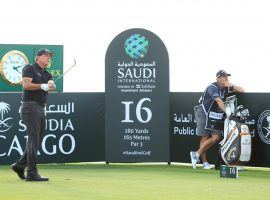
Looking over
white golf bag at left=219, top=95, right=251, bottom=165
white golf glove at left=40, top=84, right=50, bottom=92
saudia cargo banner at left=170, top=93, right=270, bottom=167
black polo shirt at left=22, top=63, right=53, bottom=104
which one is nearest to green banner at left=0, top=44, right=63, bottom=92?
saudia cargo banner at left=170, top=93, right=270, bottom=167

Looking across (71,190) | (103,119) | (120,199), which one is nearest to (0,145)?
(103,119)

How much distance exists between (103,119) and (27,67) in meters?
5.30

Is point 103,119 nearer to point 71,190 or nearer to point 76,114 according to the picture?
point 76,114

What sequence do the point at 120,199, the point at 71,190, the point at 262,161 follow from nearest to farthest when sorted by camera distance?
the point at 120,199, the point at 71,190, the point at 262,161

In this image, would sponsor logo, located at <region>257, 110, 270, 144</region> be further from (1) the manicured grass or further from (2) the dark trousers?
(2) the dark trousers

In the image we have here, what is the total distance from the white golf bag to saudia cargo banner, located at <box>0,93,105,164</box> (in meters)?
2.86

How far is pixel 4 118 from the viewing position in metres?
16.3

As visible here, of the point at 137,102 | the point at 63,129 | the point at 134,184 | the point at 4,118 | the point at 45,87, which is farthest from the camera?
the point at 137,102

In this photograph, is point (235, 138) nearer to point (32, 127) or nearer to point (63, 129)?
point (63, 129)

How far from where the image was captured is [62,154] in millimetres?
16594

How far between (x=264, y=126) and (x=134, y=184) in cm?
436

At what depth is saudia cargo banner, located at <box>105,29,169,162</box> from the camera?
1689 centimetres

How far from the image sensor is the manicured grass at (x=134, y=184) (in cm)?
1015

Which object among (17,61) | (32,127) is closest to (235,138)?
(32,127)
